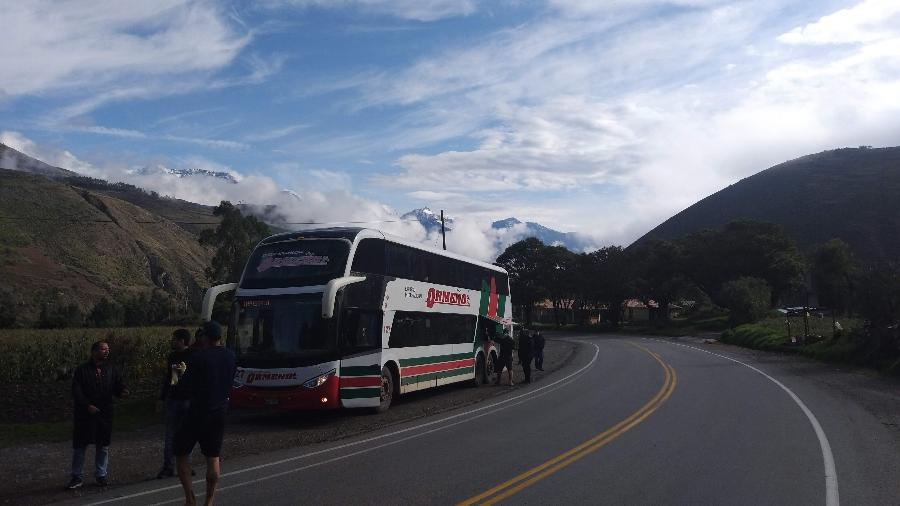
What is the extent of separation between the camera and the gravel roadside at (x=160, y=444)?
9.68m

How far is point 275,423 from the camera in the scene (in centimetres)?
1577

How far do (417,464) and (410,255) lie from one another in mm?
9142

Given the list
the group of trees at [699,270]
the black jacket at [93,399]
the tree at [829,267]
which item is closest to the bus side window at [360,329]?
the black jacket at [93,399]

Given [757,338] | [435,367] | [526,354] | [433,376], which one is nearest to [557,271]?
[757,338]

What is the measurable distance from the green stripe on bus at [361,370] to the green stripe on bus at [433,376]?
173cm

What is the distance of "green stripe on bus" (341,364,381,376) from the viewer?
15.3 meters

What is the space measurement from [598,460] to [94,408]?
21.4 ft

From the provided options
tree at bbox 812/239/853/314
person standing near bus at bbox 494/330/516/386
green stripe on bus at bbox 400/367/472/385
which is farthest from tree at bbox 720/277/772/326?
green stripe on bus at bbox 400/367/472/385

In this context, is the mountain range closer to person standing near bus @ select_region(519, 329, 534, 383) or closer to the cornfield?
the cornfield

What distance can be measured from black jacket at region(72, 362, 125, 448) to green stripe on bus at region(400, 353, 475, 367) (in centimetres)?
895

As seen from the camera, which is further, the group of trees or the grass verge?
the group of trees

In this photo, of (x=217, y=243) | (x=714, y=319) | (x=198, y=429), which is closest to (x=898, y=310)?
(x=198, y=429)

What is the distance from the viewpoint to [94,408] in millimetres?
9156

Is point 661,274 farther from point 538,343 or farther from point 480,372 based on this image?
point 480,372
